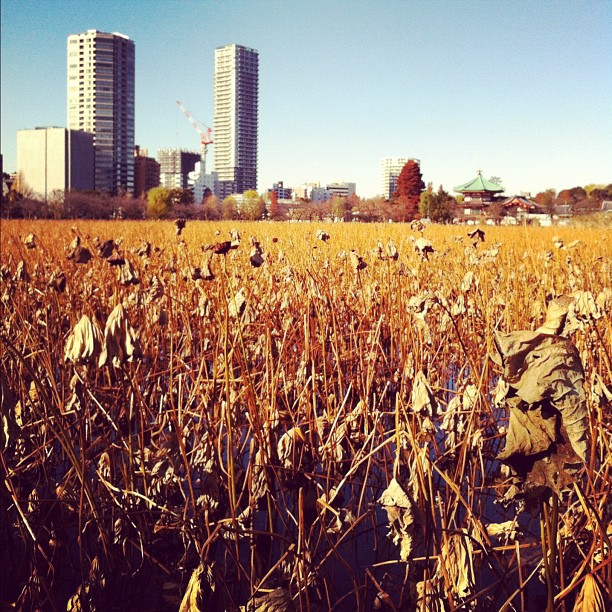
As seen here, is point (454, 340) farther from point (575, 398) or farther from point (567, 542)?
point (575, 398)

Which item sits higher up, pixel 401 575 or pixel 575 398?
pixel 575 398

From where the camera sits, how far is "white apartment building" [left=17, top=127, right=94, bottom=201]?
4119cm

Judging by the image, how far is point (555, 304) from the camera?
2.68ft

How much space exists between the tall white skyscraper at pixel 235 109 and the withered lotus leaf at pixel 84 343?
4386 inches

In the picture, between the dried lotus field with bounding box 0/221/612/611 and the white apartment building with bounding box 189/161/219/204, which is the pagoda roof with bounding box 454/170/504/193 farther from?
the white apartment building with bounding box 189/161/219/204

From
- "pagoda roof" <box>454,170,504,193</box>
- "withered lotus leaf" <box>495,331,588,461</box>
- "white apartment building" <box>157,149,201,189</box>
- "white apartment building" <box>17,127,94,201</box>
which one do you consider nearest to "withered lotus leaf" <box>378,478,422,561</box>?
"withered lotus leaf" <box>495,331,588,461</box>

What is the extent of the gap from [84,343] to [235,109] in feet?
404

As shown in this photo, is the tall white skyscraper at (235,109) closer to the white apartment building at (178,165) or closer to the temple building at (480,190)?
the white apartment building at (178,165)

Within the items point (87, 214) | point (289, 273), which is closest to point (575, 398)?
point (289, 273)

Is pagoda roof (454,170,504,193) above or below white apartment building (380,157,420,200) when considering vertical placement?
below

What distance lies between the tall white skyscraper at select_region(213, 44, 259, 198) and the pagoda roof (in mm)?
72869

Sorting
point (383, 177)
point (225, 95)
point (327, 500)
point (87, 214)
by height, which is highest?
point (225, 95)

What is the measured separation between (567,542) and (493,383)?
1362 millimetres

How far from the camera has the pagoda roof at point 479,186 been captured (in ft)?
132
